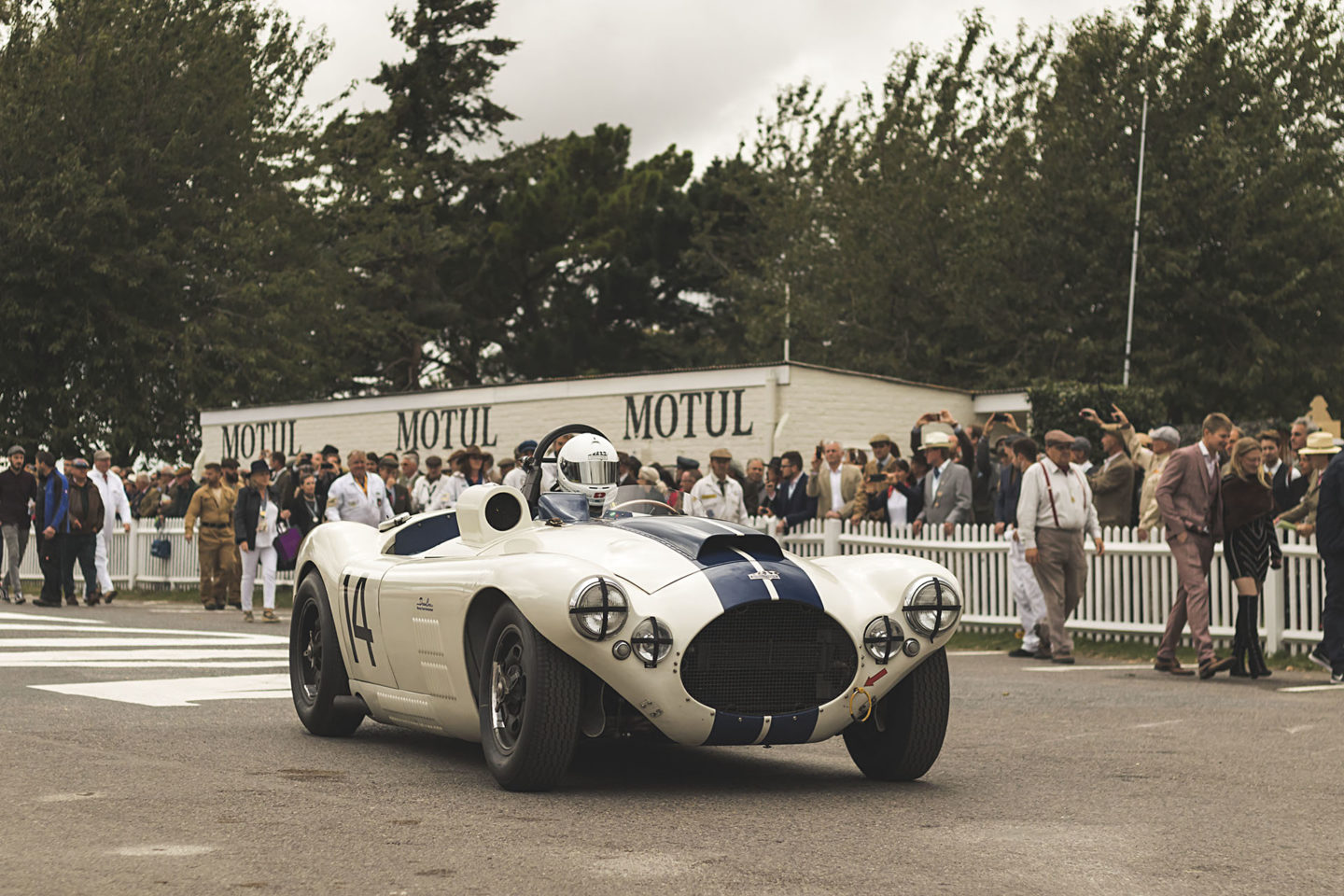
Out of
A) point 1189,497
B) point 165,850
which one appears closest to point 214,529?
point 1189,497

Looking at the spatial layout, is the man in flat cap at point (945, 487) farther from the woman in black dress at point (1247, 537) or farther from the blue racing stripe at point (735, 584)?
the blue racing stripe at point (735, 584)

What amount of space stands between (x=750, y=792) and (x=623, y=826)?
42.2 inches

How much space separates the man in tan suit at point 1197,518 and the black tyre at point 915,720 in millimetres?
6637

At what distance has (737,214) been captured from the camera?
5706 centimetres

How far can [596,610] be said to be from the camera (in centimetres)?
703

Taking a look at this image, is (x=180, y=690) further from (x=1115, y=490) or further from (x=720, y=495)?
(x=1115, y=490)

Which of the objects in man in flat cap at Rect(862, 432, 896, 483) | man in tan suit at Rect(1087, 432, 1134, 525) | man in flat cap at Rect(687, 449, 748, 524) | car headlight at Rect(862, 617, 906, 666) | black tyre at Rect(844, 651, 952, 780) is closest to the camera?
car headlight at Rect(862, 617, 906, 666)

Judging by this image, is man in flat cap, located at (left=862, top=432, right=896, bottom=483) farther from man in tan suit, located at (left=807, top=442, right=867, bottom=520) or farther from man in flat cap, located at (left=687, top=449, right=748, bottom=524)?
man in flat cap, located at (left=687, top=449, right=748, bottom=524)

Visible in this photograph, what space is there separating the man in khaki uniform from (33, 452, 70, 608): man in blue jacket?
1561mm

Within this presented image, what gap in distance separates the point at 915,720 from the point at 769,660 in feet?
2.69

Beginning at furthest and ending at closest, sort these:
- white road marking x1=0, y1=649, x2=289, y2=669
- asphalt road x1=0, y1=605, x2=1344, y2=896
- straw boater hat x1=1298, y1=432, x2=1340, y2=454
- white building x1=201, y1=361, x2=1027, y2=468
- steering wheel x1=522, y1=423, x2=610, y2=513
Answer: white building x1=201, y1=361, x2=1027, y2=468 < straw boater hat x1=1298, y1=432, x2=1340, y2=454 < white road marking x1=0, y1=649, x2=289, y2=669 < steering wheel x1=522, y1=423, x2=610, y2=513 < asphalt road x1=0, y1=605, x2=1344, y2=896

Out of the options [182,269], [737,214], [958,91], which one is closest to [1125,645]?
[182,269]

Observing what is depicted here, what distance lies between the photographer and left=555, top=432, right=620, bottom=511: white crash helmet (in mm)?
8719

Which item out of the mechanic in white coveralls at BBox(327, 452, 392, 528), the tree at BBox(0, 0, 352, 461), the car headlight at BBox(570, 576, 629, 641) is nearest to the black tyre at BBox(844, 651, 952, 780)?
the car headlight at BBox(570, 576, 629, 641)
